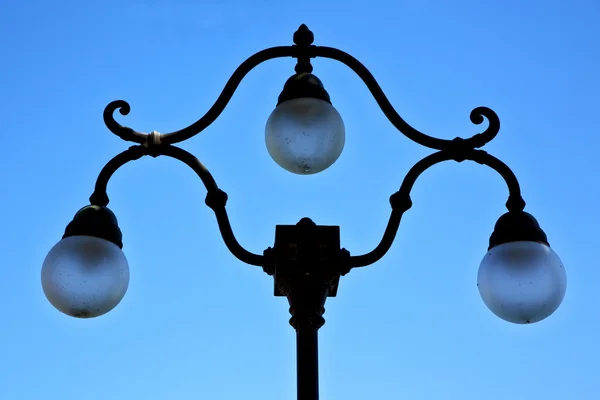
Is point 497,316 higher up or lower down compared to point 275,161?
lower down

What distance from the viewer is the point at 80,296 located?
5355mm

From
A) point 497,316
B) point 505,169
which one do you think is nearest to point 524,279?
point 497,316

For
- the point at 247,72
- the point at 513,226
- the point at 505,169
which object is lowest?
the point at 513,226

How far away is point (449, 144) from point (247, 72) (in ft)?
3.63

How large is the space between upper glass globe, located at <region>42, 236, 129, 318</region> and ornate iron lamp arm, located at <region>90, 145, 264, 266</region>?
381mm

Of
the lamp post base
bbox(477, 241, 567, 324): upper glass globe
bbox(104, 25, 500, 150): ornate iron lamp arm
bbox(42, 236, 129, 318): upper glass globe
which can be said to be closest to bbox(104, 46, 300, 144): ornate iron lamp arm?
bbox(104, 25, 500, 150): ornate iron lamp arm

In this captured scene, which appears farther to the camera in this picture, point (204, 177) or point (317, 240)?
point (204, 177)

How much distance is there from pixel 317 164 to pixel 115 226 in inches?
41.5

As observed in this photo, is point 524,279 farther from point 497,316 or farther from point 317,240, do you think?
point 317,240

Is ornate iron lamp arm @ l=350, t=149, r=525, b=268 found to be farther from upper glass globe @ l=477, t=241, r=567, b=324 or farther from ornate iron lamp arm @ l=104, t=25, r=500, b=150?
upper glass globe @ l=477, t=241, r=567, b=324

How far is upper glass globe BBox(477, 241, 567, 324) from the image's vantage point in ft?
17.9

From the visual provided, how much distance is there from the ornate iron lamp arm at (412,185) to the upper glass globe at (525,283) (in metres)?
0.38

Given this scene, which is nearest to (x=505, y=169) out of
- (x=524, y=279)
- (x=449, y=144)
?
(x=449, y=144)

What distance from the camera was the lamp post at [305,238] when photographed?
5.31 m
